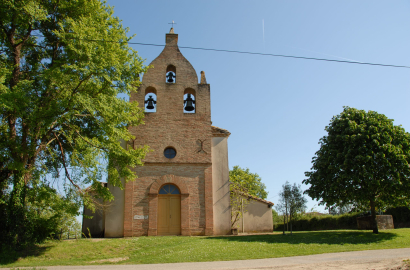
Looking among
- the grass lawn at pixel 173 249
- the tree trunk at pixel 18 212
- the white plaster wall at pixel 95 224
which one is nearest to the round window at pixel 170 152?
the grass lawn at pixel 173 249

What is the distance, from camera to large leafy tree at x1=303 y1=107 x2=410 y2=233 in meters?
16.7

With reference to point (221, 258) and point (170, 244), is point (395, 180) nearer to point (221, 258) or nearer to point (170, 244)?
point (221, 258)

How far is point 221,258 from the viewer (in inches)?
435

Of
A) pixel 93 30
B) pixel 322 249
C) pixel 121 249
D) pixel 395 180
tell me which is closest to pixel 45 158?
pixel 121 249

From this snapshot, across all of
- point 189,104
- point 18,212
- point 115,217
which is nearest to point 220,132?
point 189,104

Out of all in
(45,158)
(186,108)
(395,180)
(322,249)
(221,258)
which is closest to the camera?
(221,258)

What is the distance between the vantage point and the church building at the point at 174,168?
1769 centimetres

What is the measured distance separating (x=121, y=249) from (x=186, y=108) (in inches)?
372

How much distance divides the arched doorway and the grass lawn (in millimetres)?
2521

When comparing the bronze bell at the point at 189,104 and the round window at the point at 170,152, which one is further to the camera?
the bronze bell at the point at 189,104

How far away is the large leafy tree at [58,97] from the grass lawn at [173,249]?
5.05 feet

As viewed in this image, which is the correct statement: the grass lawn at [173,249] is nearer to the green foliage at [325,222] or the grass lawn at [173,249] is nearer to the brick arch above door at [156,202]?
the brick arch above door at [156,202]

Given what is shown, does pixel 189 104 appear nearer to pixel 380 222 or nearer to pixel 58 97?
pixel 58 97

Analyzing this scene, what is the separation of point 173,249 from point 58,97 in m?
7.66
